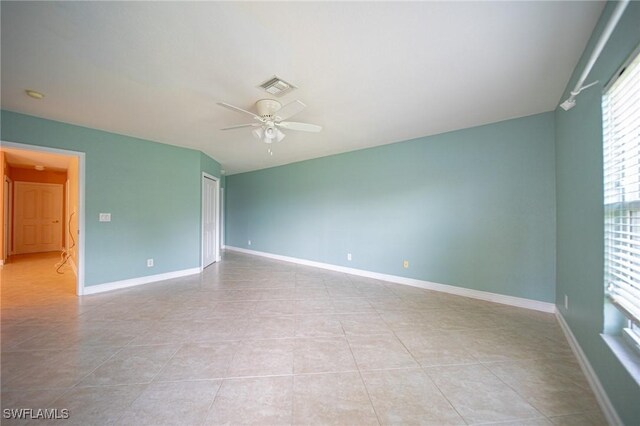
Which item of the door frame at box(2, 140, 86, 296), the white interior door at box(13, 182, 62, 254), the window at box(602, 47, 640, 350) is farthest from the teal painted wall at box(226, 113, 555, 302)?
the white interior door at box(13, 182, 62, 254)

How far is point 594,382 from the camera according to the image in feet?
5.19

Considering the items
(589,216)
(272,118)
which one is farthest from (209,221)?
(589,216)

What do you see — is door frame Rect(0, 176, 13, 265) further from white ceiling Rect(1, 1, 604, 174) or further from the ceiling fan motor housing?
the ceiling fan motor housing

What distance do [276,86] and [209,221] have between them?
4.10 m

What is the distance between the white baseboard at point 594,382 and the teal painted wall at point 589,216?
0.17 feet

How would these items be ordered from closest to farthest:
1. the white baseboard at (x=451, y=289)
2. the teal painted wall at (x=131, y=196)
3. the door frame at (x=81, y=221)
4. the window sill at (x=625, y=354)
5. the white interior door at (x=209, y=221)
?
the window sill at (x=625, y=354), the white baseboard at (x=451, y=289), the teal painted wall at (x=131, y=196), the door frame at (x=81, y=221), the white interior door at (x=209, y=221)

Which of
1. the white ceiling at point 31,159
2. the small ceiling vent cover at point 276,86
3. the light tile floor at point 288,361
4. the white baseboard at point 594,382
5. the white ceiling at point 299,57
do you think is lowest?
the light tile floor at point 288,361

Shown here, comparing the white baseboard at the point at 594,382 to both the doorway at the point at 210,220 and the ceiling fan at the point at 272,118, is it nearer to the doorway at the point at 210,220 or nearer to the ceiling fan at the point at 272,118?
the ceiling fan at the point at 272,118

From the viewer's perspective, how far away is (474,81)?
87.1 inches

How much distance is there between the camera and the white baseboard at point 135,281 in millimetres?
3501

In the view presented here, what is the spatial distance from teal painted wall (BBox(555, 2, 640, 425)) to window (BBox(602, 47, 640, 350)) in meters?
0.08

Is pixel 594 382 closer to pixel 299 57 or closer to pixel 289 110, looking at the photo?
pixel 299 57

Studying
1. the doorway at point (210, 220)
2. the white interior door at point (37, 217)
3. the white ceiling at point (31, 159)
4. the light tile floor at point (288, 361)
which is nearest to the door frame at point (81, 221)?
the light tile floor at point (288, 361)

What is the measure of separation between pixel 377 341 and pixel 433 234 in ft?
7.09
